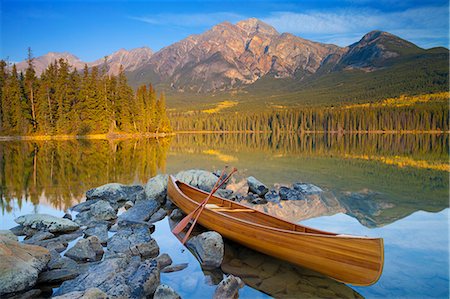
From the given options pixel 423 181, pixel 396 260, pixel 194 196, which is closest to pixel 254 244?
pixel 396 260

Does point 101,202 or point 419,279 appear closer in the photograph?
point 419,279

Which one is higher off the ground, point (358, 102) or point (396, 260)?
point (358, 102)

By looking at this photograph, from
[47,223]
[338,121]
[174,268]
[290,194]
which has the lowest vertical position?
[290,194]

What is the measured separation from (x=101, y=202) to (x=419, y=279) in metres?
9.67

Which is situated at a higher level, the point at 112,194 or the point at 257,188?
the point at 112,194

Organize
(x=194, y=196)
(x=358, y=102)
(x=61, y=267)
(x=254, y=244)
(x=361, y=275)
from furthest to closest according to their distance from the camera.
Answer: (x=358, y=102) < (x=194, y=196) < (x=254, y=244) < (x=61, y=267) < (x=361, y=275)

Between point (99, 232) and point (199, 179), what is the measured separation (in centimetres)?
707

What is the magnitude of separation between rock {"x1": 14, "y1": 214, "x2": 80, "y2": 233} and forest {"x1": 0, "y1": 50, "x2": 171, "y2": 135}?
4676cm

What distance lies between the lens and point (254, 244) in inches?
305

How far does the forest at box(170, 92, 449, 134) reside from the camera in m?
101

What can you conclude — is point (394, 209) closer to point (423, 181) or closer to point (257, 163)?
point (423, 181)

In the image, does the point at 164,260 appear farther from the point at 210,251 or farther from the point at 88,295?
the point at 88,295

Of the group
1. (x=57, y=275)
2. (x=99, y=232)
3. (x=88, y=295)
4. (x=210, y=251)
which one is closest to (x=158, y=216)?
(x=99, y=232)

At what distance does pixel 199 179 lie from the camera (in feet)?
52.7
